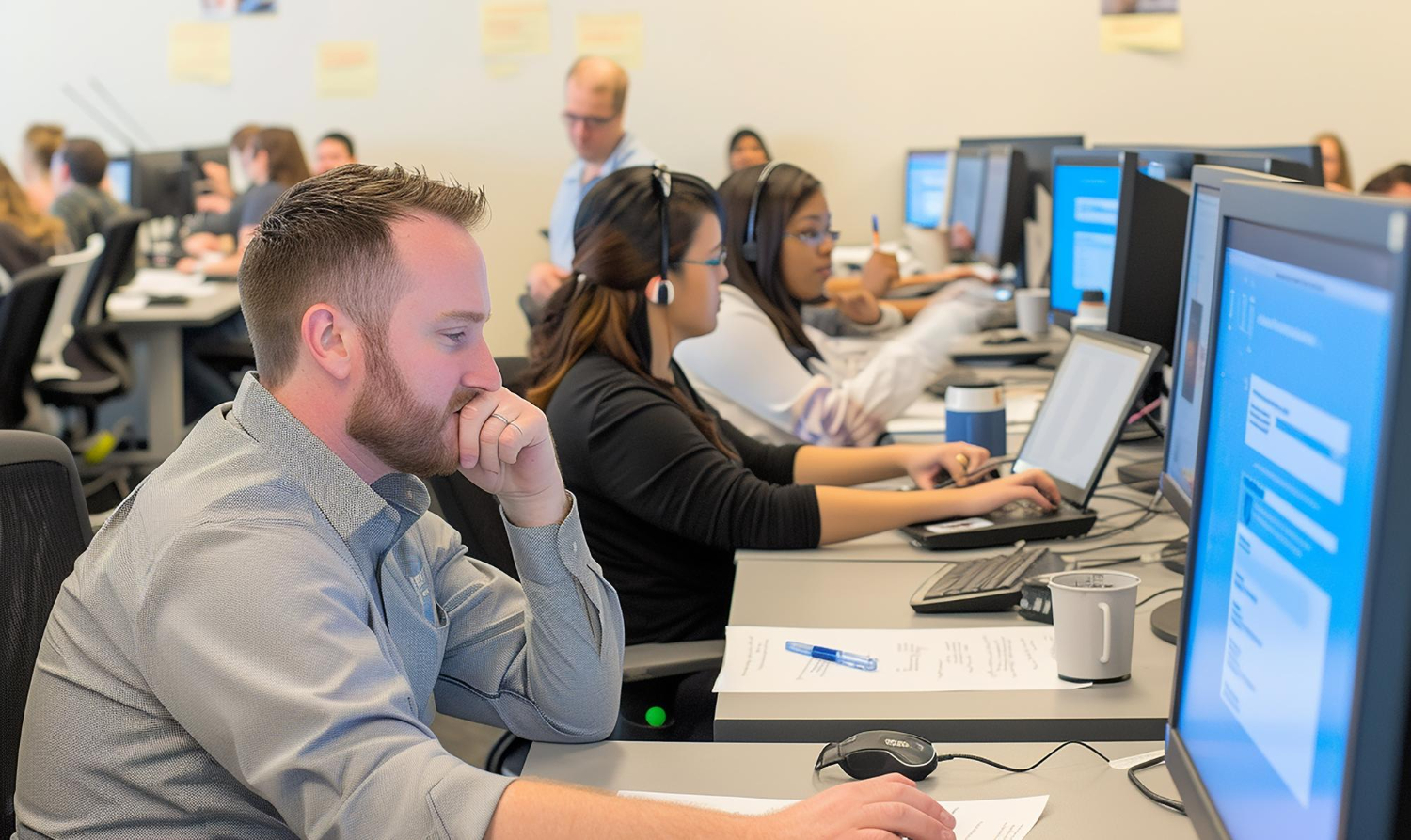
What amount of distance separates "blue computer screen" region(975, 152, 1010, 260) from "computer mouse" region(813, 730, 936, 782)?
9.85 feet

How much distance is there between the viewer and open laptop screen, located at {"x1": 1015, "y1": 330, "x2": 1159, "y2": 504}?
1.84m

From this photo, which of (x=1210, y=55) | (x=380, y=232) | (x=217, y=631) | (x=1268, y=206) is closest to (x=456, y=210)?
(x=380, y=232)

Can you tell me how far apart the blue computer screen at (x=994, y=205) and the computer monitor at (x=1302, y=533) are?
319cm

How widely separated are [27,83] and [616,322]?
5.45 m

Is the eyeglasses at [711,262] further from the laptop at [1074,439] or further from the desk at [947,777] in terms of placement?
the desk at [947,777]

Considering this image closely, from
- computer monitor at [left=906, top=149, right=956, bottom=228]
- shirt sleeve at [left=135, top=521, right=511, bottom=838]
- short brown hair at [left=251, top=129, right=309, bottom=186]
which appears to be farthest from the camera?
short brown hair at [left=251, top=129, right=309, bottom=186]

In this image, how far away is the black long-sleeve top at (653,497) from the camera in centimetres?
179

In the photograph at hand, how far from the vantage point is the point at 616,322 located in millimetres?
1861

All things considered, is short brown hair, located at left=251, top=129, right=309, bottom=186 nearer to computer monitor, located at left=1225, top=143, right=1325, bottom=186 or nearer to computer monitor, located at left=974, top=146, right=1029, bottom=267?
computer monitor, located at left=974, top=146, right=1029, bottom=267

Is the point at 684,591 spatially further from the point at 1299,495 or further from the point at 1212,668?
the point at 1299,495

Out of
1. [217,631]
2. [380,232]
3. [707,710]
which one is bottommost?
[707,710]

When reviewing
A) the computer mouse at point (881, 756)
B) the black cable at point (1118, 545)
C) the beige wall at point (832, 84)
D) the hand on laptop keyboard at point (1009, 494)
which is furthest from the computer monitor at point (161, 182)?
the computer mouse at point (881, 756)

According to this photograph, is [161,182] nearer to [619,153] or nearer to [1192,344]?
[619,153]

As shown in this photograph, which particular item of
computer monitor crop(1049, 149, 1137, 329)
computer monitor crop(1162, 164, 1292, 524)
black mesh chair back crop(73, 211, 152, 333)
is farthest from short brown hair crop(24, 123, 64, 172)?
computer monitor crop(1162, 164, 1292, 524)
